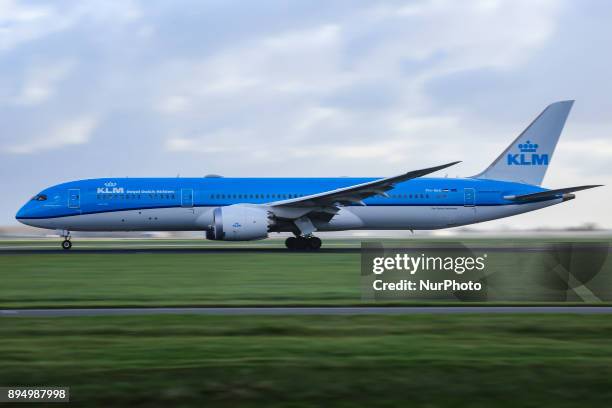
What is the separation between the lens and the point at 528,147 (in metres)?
45.5

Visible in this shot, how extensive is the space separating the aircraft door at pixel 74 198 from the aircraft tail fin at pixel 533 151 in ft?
71.4

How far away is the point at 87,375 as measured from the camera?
10484mm

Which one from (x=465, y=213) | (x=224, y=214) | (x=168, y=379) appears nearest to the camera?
(x=168, y=379)

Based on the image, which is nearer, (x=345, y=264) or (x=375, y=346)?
(x=375, y=346)

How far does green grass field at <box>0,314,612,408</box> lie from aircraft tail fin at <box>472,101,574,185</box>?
3055 centimetres

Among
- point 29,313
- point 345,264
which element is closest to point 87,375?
point 29,313

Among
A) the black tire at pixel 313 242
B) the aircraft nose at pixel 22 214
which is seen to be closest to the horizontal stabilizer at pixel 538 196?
the black tire at pixel 313 242

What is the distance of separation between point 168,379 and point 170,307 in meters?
7.36

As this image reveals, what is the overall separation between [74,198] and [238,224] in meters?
8.89

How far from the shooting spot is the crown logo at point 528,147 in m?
45.5

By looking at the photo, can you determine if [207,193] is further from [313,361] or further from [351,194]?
[313,361]

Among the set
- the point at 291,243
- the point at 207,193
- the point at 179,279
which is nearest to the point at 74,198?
the point at 207,193

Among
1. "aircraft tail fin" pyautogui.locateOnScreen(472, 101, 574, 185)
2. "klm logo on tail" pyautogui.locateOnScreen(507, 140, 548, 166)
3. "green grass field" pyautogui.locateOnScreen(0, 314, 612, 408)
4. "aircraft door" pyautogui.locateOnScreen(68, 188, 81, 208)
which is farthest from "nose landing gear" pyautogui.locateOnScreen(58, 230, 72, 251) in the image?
"green grass field" pyautogui.locateOnScreen(0, 314, 612, 408)

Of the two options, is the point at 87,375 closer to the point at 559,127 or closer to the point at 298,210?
the point at 298,210
